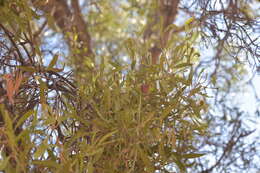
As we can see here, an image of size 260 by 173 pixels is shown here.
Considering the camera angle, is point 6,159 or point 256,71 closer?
point 6,159

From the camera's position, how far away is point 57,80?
0.93 metres

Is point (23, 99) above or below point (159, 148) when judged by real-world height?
above

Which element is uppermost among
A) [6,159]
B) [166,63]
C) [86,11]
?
→ [86,11]

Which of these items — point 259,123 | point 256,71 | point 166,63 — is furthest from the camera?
point 259,123

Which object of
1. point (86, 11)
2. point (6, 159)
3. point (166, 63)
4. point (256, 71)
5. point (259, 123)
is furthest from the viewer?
point (86, 11)

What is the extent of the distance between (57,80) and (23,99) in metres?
0.09

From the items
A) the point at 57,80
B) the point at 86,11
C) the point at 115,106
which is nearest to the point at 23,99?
the point at 57,80

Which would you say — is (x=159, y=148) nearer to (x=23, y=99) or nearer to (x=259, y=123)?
(x=23, y=99)

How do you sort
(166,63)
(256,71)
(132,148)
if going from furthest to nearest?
(256,71) → (166,63) → (132,148)

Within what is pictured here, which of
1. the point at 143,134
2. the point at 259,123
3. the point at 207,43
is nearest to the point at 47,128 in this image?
the point at 143,134

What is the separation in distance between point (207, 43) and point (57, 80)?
0.44 meters

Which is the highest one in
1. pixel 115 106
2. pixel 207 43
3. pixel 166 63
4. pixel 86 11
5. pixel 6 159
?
pixel 86 11

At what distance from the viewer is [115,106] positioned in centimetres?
83

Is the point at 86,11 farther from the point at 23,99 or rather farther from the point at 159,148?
the point at 159,148
